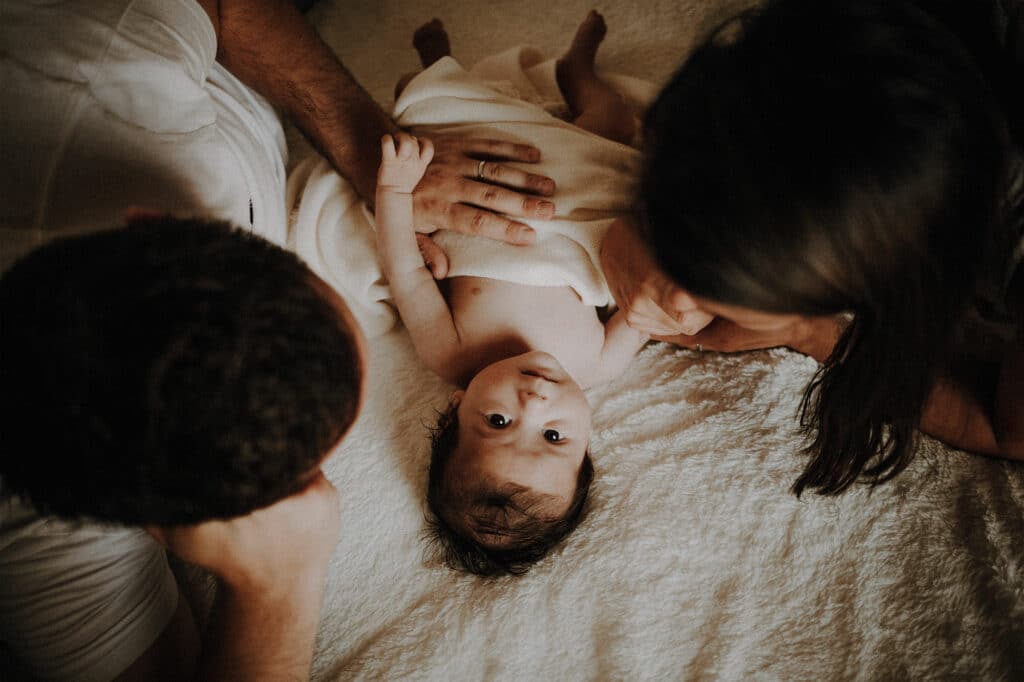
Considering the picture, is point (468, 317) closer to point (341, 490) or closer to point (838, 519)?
point (341, 490)

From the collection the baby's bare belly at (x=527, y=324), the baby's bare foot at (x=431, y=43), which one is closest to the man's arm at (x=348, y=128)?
the baby's bare belly at (x=527, y=324)

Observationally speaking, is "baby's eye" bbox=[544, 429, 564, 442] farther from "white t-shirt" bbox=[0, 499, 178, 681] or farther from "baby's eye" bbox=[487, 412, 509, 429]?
"white t-shirt" bbox=[0, 499, 178, 681]

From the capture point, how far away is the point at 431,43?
1.40m

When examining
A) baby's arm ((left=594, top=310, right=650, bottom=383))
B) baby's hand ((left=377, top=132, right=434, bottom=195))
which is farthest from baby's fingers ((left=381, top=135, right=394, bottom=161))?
baby's arm ((left=594, top=310, right=650, bottom=383))

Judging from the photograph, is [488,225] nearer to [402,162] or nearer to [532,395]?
[402,162]

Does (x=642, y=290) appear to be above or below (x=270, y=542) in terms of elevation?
above

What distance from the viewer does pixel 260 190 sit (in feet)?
3.08

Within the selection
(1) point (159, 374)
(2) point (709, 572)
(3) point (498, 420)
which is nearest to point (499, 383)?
(3) point (498, 420)

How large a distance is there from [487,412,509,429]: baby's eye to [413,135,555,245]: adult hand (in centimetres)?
31

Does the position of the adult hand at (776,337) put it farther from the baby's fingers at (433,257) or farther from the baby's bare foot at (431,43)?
the baby's bare foot at (431,43)

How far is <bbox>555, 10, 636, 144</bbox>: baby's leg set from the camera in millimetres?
1223

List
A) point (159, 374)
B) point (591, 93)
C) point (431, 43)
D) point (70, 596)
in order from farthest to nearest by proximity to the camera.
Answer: point (431, 43)
point (591, 93)
point (70, 596)
point (159, 374)

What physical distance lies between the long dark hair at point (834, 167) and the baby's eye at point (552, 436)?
1.28 ft

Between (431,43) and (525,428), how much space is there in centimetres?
101
